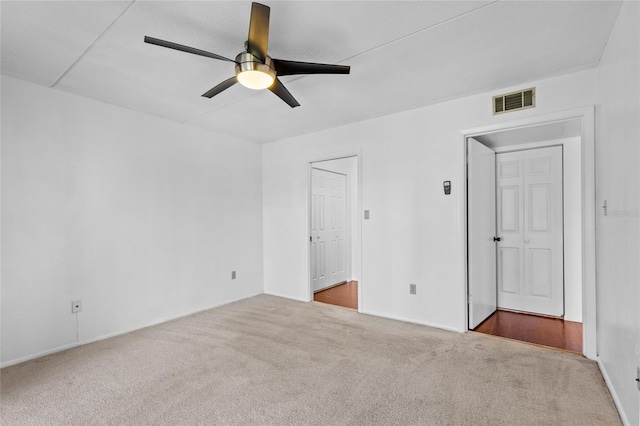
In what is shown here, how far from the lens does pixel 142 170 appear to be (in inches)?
143

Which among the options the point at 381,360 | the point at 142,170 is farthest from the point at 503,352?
the point at 142,170

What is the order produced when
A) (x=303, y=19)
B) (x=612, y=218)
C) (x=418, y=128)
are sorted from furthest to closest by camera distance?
(x=418, y=128) < (x=612, y=218) < (x=303, y=19)

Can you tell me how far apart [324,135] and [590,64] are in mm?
2818

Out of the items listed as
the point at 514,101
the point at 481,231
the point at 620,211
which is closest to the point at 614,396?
the point at 620,211

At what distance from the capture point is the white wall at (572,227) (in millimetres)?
3699

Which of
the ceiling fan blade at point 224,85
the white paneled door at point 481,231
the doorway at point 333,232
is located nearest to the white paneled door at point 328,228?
the doorway at point 333,232

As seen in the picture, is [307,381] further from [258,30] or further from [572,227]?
[572,227]

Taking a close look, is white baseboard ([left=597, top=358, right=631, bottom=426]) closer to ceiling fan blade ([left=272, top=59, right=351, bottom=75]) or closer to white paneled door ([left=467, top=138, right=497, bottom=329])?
white paneled door ([left=467, top=138, right=497, bottom=329])

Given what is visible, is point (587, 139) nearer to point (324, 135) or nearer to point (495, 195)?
point (495, 195)

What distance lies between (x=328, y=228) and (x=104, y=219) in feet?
10.8

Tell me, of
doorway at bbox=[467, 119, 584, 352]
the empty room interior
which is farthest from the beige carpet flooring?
doorway at bbox=[467, 119, 584, 352]

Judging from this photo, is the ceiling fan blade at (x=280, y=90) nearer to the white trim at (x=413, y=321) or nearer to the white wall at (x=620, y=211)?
the white wall at (x=620, y=211)

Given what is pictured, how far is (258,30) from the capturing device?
1.75 meters

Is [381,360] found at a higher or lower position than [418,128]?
lower
